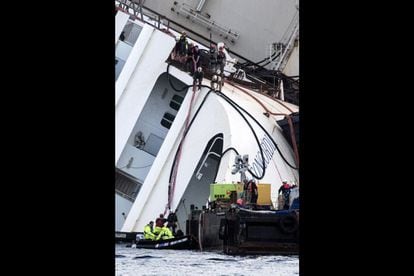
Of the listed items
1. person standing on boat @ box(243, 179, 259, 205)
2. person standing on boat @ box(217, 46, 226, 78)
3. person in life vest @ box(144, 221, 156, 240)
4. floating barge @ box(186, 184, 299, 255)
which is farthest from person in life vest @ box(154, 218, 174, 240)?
person standing on boat @ box(217, 46, 226, 78)

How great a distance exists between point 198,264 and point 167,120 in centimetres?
651

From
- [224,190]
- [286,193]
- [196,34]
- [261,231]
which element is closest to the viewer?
[261,231]

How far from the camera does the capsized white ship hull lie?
14.8 metres

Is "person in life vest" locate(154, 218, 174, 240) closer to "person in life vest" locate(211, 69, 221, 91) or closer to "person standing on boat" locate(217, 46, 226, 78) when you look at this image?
"person in life vest" locate(211, 69, 221, 91)

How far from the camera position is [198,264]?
35.0 feet

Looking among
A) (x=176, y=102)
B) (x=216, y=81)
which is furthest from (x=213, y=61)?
(x=176, y=102)

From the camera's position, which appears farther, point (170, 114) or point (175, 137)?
point (170, 114)

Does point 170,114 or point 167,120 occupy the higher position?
point 170,114

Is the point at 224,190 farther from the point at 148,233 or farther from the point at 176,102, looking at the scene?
the point at 176,102
